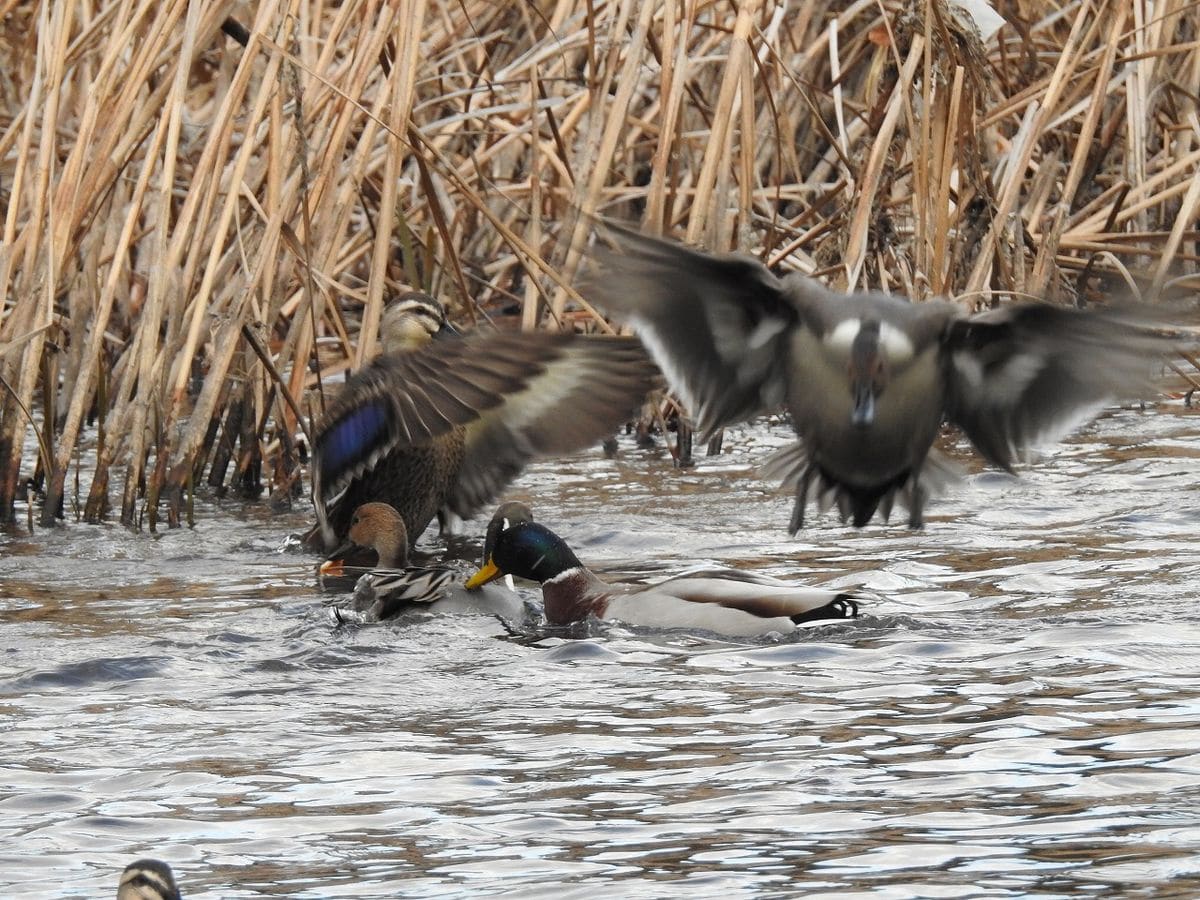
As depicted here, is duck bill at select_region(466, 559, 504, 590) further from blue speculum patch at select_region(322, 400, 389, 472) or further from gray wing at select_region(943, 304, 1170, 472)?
gray wing at select_region(943, 304, 1170, 472)

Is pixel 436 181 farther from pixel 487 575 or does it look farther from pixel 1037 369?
pixel 1037 369

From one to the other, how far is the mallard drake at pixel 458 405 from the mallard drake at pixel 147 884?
10.6 feet

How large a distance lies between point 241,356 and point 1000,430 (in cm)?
319

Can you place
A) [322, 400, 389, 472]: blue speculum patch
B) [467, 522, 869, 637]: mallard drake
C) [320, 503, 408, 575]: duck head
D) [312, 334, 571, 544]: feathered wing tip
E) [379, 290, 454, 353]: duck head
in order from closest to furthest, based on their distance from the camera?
[467, 522, 869, 637]: mallard drake, [312, 334, 571, 544]: feathered wing tip, [322, 400, 389, 472]: blue speculum patch, [320, 503, 408, 575]: duck head, [379, 290, 454, 353]: duck head

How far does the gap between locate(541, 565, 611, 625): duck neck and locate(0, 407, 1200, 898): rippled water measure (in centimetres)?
22

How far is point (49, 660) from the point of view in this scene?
17.5ft

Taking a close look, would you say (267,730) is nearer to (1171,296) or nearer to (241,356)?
(241,356)

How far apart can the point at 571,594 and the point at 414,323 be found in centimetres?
152

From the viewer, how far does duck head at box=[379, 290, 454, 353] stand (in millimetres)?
7438

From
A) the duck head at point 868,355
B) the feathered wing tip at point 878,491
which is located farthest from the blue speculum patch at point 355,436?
the duck head at point 868,355

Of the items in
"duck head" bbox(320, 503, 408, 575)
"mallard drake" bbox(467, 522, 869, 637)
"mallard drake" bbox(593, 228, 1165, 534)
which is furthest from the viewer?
"duck head" bbox(320, 503, 408, 575)

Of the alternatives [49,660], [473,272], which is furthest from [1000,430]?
[473,272]

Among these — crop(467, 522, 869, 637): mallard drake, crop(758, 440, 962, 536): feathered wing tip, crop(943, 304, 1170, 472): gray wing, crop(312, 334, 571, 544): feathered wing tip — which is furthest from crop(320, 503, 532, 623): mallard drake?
crop(943, 304, 1170, 472): gray wing

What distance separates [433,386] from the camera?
6.32 m
